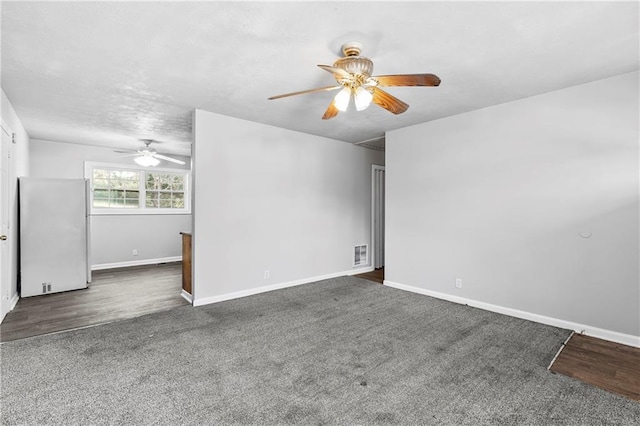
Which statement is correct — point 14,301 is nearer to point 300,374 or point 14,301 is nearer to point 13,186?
point 13,186

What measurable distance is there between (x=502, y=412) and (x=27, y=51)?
4.17 metres

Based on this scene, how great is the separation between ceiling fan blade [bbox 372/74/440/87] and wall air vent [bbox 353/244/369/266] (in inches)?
152

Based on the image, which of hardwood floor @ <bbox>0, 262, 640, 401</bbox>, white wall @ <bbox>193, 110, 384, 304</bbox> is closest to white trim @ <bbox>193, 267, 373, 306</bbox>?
→ white wall @ <bbox>193, 110, 384, 304</bbox>

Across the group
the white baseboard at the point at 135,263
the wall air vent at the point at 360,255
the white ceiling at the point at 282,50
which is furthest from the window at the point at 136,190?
the wall air vent at the point at 360,255

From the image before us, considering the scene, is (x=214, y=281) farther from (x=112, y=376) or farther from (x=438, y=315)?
(x=438, y=315)

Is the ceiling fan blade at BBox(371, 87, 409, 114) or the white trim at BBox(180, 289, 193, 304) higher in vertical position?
the ceiling fan blade at BBox(371, 87, 409, 114)

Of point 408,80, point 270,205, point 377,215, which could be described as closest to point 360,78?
point 408,80

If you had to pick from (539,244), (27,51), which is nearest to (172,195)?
(27,51)

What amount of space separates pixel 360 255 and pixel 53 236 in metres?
4.83

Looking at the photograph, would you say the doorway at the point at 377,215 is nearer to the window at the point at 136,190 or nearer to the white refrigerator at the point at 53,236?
the window at the point at 136,190

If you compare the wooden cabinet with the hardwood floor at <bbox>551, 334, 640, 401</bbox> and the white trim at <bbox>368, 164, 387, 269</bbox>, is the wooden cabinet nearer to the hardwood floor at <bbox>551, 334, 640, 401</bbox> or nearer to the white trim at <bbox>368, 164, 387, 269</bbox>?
the white trim at <bbox>368, 164, 387, 269</bbox>

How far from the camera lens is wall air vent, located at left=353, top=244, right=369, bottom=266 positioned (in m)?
5.85

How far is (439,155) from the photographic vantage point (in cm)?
424

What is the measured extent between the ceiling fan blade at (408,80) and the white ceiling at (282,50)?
0.27 m
